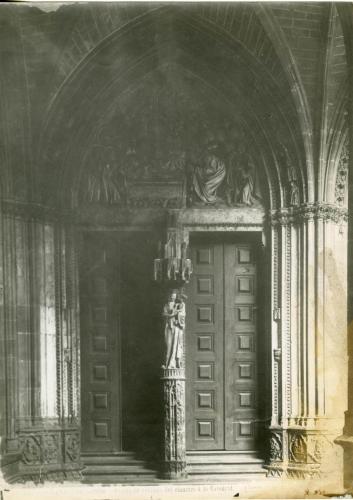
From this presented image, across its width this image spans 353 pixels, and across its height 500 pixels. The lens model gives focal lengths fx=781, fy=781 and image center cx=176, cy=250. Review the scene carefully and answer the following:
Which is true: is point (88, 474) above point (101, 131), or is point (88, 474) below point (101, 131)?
below

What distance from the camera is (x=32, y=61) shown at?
884cm

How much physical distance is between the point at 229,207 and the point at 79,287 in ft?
6.80

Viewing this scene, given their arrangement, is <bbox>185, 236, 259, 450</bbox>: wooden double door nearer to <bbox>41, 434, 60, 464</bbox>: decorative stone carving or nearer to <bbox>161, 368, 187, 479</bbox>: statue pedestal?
<bbox>161, 368, 187, 479</bbox>: statue pedestal

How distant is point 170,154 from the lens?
9.53 metres

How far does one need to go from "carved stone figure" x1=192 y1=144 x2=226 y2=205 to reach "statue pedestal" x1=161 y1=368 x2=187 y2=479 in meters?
2.14

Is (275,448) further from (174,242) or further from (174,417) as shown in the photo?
(174,242)

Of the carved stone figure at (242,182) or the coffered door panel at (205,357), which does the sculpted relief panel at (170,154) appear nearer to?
the carved stone figure at (242,182)

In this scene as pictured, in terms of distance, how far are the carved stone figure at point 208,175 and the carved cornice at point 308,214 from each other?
0.80 meters

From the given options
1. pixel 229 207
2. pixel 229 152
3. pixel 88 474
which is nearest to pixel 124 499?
pixel 88 474

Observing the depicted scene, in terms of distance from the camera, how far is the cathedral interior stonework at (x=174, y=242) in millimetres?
8898

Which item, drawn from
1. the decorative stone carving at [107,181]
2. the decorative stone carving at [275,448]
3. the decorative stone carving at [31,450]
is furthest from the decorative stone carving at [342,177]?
the decorative stone carving at [31,450]

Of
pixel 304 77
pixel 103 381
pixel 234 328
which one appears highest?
pixel 304 77

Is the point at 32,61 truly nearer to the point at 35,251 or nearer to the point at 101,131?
the point at 101,131

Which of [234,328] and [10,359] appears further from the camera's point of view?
[234,328]
